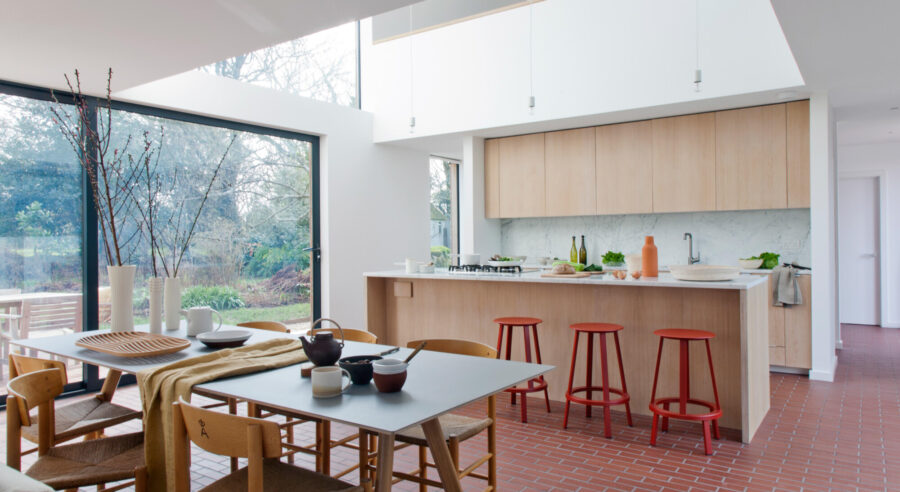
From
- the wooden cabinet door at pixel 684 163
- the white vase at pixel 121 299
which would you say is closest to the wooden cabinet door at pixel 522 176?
the wooden cabinet door at pixel 684 163

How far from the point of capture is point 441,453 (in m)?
2.05

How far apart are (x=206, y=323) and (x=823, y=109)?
16.7ft

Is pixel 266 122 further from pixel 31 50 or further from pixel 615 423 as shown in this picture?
pixel 615 423

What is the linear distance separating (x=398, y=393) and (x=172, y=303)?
1.85 meters

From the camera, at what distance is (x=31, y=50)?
3.63 meters

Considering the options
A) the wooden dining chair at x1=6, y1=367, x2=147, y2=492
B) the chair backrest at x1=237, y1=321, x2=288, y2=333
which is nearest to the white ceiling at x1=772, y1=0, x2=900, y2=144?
the chair backrest at x1=237, y1=321, x2=288, y2=333

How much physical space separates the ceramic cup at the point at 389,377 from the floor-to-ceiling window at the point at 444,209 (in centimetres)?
622

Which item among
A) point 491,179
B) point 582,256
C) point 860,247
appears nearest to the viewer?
point 582,256

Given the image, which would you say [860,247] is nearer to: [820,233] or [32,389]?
[820,233]

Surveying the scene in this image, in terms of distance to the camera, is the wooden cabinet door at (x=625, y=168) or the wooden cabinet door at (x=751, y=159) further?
the wooden cabinet door at (x=625, y=168)

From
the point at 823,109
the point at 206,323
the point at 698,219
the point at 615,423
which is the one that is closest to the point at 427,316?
the point at 615,423

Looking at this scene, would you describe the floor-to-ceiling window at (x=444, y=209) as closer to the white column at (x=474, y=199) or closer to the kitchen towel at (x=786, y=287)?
the white column at (x=474, y=199)

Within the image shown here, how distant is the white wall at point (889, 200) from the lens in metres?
7.97

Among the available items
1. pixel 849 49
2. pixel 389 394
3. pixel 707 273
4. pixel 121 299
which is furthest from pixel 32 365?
pixel 849 49
